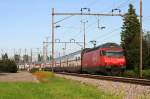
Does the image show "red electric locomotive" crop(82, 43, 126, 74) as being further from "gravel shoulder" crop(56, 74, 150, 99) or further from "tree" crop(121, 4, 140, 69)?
"tree" crop(121, 4, 140, 69)

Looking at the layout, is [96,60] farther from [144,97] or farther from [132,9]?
[132,9]

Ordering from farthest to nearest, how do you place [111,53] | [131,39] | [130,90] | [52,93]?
[131,39], [111,53], [130,90], [52,93]

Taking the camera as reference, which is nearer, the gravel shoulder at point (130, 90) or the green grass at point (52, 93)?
the green grass at point (52, 93)

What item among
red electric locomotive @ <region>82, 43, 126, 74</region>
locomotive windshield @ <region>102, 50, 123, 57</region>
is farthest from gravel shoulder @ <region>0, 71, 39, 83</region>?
locomotive windshield @ <region>102, 50, 123, 57</region>

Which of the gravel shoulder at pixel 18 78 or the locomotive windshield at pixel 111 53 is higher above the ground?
the locomotive windshield at pixel 111 53

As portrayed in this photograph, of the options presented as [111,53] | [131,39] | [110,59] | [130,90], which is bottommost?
[130,90]

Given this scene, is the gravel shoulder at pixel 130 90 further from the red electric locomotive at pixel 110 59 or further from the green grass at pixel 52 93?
the red electric locomotive at pixel 110 59

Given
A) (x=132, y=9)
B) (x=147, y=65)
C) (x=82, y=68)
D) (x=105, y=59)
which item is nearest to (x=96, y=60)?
(x=105, y=59)

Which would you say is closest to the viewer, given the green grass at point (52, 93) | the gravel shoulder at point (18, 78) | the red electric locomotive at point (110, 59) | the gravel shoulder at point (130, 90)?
the green grass at point (52, 93)

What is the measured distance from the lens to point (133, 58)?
89125 mm

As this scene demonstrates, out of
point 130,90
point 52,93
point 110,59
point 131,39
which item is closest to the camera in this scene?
point 52,93

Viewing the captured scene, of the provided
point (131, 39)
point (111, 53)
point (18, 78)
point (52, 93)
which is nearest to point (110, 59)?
point (111, 53)

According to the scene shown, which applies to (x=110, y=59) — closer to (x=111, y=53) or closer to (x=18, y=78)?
(x=111, y=53)

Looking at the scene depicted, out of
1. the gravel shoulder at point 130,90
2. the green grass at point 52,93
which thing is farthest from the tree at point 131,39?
the green grass at point 52,93
